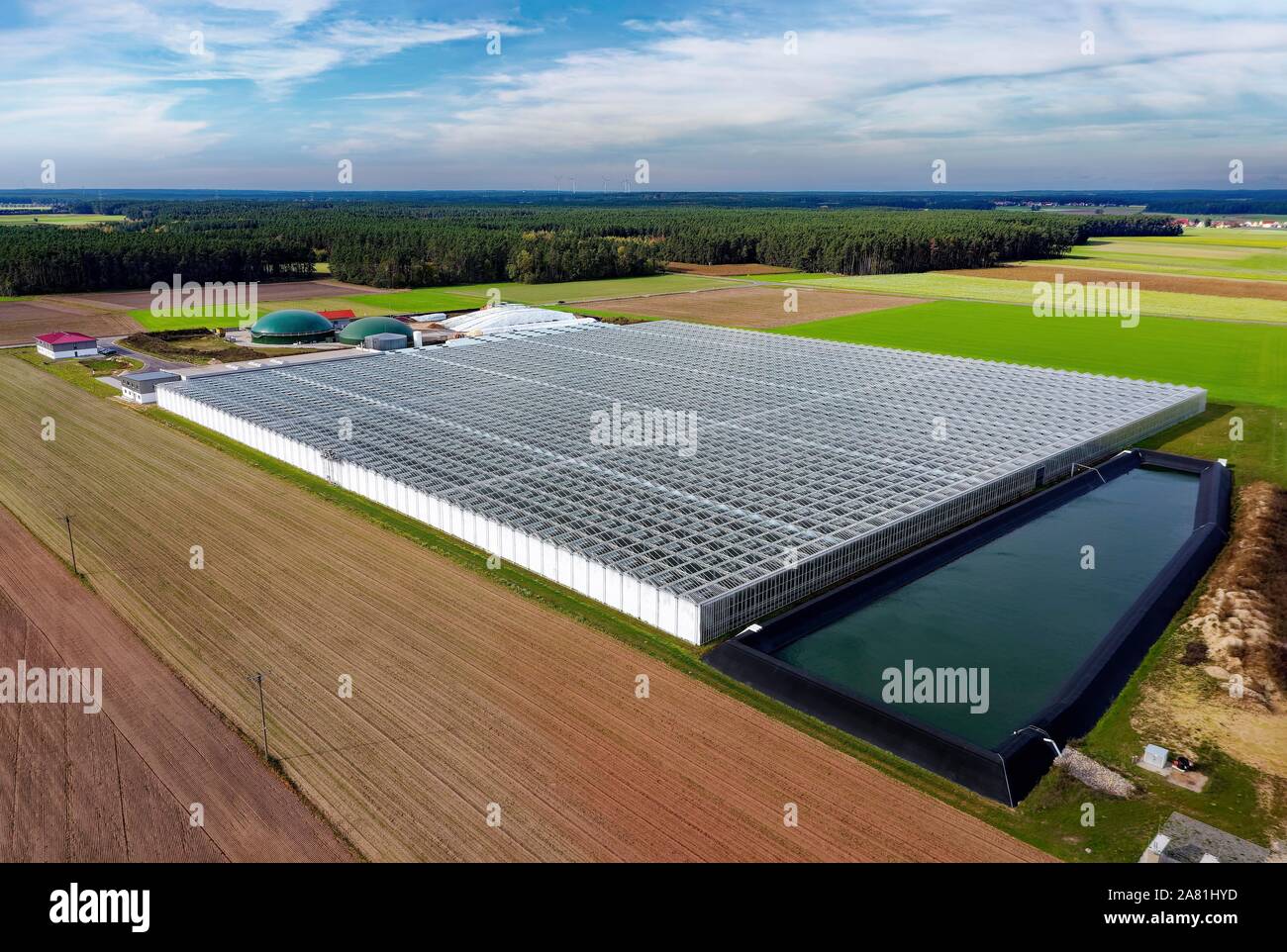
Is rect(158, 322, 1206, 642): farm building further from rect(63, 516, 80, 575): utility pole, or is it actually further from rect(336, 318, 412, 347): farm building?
rect(336, 318, 412, 347): farm building

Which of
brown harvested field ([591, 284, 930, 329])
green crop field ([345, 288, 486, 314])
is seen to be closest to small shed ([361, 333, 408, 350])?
green crop field ([345, 288, 486, 314])

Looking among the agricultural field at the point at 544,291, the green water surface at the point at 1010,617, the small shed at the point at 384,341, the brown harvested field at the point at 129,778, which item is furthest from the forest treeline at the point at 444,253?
the brown harvested field at the point at 129,778

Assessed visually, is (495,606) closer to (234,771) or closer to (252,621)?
(252,621)

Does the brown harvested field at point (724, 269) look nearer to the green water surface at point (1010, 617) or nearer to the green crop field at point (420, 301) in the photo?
the green crop field at point (420, 301)

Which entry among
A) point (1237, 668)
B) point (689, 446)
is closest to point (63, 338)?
point (689, 446)

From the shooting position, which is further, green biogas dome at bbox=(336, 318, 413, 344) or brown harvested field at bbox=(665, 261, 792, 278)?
brown harvested field at bbox=(665, 261, 792, 278)

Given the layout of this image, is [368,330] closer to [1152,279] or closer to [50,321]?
[50,321]

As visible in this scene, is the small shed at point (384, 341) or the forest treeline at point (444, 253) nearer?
the small shed at point (384, 341)
